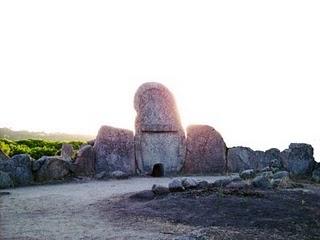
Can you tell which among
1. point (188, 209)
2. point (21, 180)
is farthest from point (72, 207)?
point (21, 180)

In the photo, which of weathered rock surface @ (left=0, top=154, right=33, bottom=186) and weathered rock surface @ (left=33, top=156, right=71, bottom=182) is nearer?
weathered rock surface @ (left=0, top=154, right=33, bottom=186)

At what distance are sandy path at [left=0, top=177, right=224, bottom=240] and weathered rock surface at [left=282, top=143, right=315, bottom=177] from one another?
235 inches

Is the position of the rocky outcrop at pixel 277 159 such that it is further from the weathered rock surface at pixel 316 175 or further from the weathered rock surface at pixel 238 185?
the weathered rock surface at pixel 238 185

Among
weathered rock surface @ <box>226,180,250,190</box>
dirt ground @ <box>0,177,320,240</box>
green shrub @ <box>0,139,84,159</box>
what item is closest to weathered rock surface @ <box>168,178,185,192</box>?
dirt ground @ <box>0,177,320,240</box>

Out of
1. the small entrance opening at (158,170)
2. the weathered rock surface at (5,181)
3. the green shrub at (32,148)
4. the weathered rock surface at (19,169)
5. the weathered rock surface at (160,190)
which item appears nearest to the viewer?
the weathered rock surface at (160,190)

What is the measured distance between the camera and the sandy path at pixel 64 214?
9484mm

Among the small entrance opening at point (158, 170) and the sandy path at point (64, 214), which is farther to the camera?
the small entrance opening at point (158, 170)

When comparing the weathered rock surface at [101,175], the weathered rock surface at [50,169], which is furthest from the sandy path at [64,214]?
the weathered rock surface at [101,175]

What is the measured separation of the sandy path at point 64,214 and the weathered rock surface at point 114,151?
2.59 meters

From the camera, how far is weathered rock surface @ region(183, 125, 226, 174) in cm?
2181

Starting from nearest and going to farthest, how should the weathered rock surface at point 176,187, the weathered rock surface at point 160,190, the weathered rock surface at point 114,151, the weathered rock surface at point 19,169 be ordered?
the weathered rock surface at point 160,190 < the weathered rock surface at point 176,187 < the weathered rock surface at point 19,169 < the weathered rock surface at point 114,151

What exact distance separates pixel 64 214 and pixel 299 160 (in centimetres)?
1120

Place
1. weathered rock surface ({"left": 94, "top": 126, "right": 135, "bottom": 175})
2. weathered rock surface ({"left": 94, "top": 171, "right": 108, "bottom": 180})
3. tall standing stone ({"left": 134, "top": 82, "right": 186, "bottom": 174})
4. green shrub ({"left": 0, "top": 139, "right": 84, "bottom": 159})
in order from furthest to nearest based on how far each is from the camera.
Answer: green shrub ({"left": 0, "top": 139, "right": 84, "bottom": 159}), tall standing stone ({"left": 134, "top": 82, "right": 186, "bottom": 174}), weathered rock surface ({"left": 94, "top": 126, "right": 135, "bottom": 175}), weathered rock surface ({"left": 94, "top": 171, "right": 108, "bottom": 180})

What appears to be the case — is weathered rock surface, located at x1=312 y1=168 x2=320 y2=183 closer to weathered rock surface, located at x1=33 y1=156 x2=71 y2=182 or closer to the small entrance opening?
the small entrance opening
